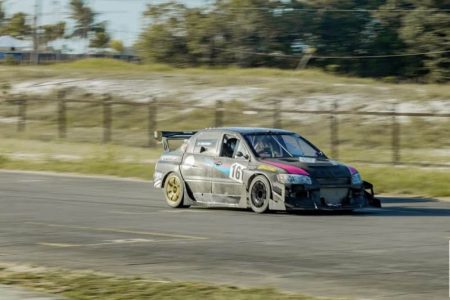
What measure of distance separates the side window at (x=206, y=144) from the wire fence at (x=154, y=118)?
12822 millimetres

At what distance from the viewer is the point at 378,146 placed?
3762 cm

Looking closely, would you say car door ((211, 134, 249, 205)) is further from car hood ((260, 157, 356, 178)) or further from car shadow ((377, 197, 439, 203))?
car shadow ((377, 197, 439, 203))

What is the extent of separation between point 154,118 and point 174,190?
2228 cm

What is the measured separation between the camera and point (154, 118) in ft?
144

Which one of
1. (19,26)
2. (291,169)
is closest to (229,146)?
(291,169)

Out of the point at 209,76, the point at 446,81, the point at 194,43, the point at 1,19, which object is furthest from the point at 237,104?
the point at 1,19

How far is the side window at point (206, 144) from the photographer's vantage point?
70.2ft

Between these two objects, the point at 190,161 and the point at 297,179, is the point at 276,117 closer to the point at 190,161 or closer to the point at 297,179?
the point at 190,161

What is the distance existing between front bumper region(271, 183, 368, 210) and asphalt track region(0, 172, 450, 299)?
0.19m

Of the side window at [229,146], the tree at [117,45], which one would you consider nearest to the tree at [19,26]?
the tree at [117,45]

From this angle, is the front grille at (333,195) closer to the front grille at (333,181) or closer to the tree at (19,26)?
the front grille at (333,181)

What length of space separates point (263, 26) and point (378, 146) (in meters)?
32.6

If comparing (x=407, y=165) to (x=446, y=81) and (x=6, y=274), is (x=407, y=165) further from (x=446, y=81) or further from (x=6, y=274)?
(x=446, y=81)


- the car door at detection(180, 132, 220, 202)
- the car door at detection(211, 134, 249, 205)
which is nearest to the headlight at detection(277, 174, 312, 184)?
the car door at detection(211, 134, 249, 205)
